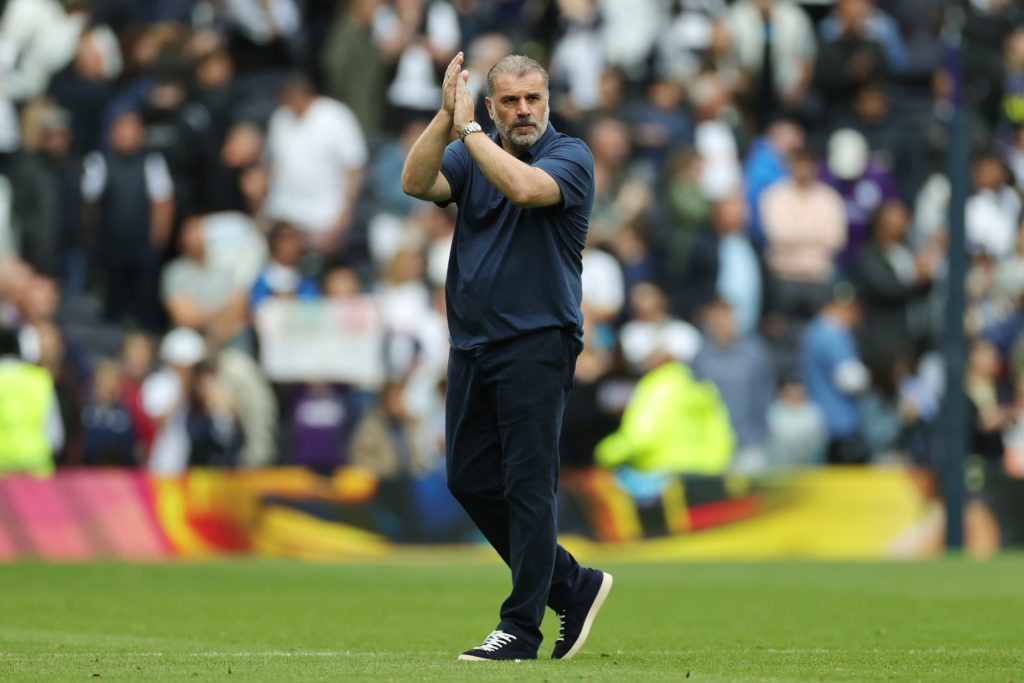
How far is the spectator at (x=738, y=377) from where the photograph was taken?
647 inches

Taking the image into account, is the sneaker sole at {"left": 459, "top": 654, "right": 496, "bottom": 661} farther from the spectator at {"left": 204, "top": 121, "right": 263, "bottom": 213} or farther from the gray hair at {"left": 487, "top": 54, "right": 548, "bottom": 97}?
the spectator at {"left": 204, "top": 121, "right": 263, "bottom": 213}

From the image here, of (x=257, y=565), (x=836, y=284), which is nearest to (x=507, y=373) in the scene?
(x=257, y=565)

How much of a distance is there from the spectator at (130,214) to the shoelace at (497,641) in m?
10.7

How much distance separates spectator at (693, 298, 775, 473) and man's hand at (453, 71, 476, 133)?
1002cm

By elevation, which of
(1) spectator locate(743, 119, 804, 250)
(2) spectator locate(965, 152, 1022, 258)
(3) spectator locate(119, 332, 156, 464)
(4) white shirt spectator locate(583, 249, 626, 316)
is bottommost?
(3) spectator locate(119, 332, 156, 464)

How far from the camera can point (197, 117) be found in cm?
1741

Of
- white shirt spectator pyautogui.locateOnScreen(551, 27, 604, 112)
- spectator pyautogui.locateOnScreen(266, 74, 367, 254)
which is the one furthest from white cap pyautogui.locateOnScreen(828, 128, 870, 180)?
spectator pyautogui.locateOnScreen(266, 74, 367, 254)

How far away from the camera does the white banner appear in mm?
16078

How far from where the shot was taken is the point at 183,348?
51.5 feet

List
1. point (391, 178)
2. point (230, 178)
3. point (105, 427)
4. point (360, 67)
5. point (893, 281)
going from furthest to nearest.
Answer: point (360, 67) → point (893, 281) → point (391, 178) → point (230, 178) → point (105, 427)

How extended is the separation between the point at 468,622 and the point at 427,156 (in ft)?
11.4

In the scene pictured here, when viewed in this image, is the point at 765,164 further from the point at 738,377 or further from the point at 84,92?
the point at 84,92

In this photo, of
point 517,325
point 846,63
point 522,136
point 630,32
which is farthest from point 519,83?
point 846,63

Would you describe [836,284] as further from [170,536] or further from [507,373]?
[507,373]
